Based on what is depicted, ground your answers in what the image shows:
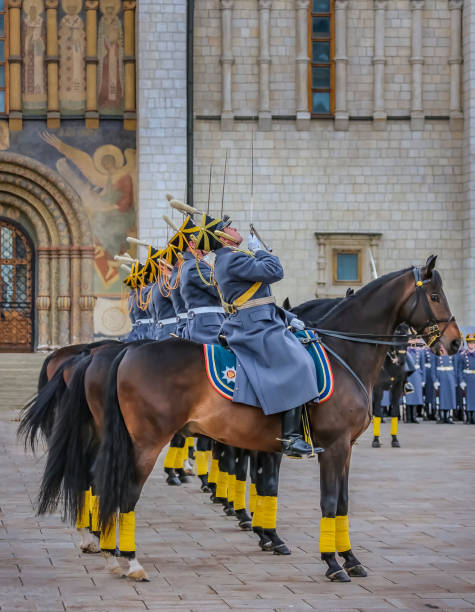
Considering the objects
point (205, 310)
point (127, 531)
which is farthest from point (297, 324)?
point (205, 310)

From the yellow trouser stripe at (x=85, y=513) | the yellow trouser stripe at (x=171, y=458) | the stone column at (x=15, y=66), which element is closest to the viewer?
the yellow trouser stripe at (x=85, y=513)

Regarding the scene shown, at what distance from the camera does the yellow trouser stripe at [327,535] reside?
6742mm

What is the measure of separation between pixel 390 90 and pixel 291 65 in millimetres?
2304

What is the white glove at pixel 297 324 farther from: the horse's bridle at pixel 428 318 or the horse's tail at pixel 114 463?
the horse's tail at pixel 114 463

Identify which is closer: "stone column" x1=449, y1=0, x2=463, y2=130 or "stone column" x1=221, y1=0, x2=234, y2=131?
"stone column" x1=221, y1=0, x2=234, y2=131

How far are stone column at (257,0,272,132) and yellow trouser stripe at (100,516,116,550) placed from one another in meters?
18.1

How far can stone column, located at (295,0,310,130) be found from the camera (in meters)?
24.0

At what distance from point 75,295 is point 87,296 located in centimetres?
28

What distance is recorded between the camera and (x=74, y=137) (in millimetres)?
25172

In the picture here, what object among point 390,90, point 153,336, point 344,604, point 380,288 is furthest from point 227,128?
point 344,604

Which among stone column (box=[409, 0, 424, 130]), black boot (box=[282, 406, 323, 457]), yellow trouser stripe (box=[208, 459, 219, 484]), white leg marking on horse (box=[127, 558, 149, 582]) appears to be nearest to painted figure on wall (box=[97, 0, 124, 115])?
stone column (box=[409, 0, 424, 130])

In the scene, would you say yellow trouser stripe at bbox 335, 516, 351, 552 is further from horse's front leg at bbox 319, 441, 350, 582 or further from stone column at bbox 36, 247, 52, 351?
stone column at bbox 36, 247, 52, 351

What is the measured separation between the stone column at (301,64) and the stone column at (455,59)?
10.7 feet

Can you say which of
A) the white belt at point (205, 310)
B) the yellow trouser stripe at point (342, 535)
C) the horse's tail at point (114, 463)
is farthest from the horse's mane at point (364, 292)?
the white belt at point (205, 310)
